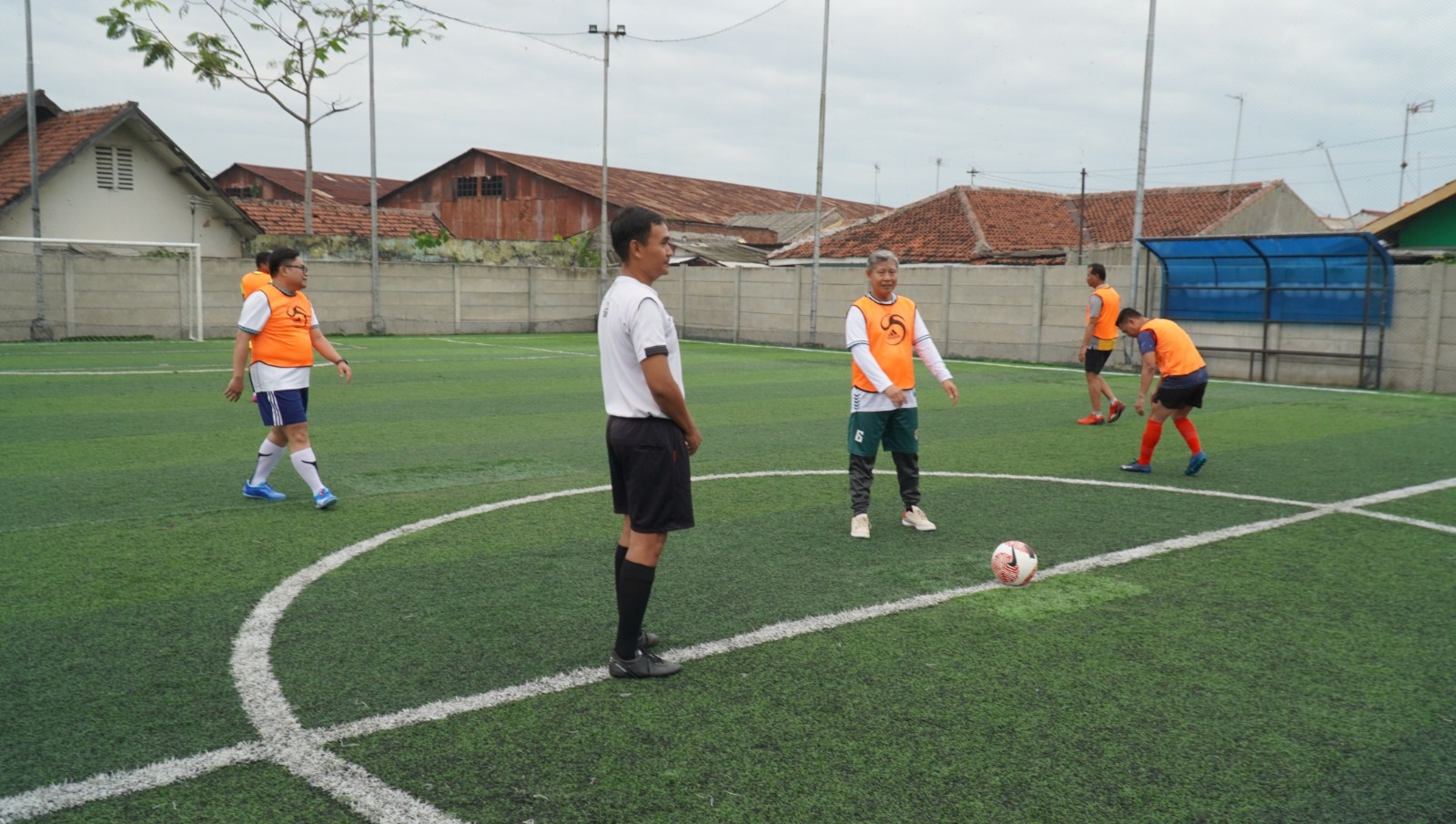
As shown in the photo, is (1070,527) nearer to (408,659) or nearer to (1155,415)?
(1155,415)

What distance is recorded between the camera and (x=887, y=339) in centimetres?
709

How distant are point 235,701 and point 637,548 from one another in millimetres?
1634

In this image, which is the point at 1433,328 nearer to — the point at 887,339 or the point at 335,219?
the point at 887,339

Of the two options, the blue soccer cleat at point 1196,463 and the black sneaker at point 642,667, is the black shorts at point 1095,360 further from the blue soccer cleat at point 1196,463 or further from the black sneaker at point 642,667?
the black sneaker at point 642,667

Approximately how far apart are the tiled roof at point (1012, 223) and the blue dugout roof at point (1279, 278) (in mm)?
15371

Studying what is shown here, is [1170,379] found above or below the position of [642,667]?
above

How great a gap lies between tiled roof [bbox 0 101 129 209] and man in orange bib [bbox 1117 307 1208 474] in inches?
1105

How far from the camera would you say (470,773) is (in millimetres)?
3568

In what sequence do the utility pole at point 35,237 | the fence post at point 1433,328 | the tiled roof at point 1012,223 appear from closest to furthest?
1. the fence post at point 1433,328
2. the utility pole at point 35,237
3. the tiled roof at point 1012,223

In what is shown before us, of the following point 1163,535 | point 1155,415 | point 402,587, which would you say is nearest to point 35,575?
point 402,587

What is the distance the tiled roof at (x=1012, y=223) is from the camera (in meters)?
37.5

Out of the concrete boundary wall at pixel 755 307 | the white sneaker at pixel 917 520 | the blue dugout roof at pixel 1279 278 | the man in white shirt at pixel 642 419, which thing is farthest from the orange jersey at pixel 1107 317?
the man in white shirt at pixel 642 419

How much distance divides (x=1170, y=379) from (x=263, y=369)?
23.7 ft

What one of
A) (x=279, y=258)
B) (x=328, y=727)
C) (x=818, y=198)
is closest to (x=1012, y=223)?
(x=818, y=198)
